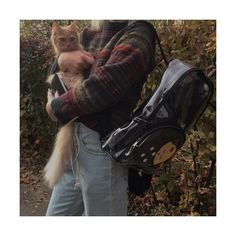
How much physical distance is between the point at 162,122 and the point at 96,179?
0.46m

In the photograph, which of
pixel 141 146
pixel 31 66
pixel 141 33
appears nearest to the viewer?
pixel 141 146

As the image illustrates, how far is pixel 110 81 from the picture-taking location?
2307mm

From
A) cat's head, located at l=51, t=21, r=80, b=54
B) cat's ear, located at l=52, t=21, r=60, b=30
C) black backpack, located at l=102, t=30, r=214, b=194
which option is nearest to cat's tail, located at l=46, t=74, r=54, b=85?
cat's head, located at l=51, t=21, r=80, b=54

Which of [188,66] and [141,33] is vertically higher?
[141,33]

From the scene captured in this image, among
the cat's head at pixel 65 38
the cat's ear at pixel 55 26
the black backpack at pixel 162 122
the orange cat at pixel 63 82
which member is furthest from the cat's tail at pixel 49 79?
the black backpack at pixel 162 122

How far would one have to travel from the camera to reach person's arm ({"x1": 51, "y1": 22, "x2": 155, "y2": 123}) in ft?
7.54

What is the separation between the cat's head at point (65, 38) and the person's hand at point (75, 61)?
35mm

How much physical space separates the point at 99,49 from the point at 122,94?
0.28m

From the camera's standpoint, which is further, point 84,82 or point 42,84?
point 42,84

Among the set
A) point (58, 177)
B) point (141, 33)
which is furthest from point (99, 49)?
point (58, 177)

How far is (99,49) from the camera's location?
96.3 inches

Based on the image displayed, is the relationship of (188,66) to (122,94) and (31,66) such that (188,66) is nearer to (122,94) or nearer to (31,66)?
(122,94)

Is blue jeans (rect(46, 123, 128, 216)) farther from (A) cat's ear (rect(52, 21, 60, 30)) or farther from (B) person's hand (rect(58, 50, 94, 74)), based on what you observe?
(A) cat's ear (rect(52, 21, 60, 30))

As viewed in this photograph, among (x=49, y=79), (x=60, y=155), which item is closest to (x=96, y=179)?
(x=60, y=155)
